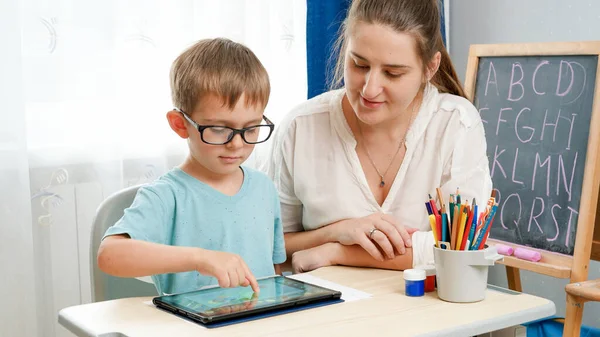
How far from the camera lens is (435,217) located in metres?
1.32

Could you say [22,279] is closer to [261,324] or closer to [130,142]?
[130,142]

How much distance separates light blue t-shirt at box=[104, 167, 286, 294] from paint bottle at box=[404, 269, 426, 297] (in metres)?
0.31

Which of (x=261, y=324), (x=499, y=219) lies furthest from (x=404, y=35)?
(x=499, y=219)

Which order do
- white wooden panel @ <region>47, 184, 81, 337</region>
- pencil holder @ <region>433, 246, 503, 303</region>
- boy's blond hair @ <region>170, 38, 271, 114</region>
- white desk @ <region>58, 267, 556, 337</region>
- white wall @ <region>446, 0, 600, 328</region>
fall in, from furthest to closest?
white wall @ <region>446, 0, 600, 328</region> < white wooden panel @ <region>47, 184, 81, 337</region> < boy's blond hair @ <region>170, 38, 271, 114</region> < pencil holder @ <region>433, 246, 503, 303</region> < white desk @ <region>58, 267, 556, 337</region>

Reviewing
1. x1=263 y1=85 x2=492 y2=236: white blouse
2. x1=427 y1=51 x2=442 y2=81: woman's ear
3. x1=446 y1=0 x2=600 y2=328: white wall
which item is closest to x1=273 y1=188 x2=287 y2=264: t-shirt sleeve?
x1=263 y1=85 x2=492 y2=236: white blouse

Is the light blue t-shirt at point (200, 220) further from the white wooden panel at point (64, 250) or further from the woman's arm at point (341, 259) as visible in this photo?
the white wooden panel at point (64, 250)

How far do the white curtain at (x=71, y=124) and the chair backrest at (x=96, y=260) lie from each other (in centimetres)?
71

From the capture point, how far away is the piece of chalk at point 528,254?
7.38 feet

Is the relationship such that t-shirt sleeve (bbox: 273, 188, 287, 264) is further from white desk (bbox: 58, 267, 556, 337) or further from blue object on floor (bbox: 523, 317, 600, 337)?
blue object on floor (bbox: 523, 317, 600, 337)

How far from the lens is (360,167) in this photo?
1.78 m

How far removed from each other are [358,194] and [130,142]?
0.95 meters

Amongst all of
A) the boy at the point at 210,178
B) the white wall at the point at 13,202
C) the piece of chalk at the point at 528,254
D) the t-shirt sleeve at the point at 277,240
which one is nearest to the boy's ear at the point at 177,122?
the boy at the point at 210,178

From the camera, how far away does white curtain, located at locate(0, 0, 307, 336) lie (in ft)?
7.22

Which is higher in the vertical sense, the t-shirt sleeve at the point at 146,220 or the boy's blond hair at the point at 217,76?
the boy's blond hair at the point at 217,76
